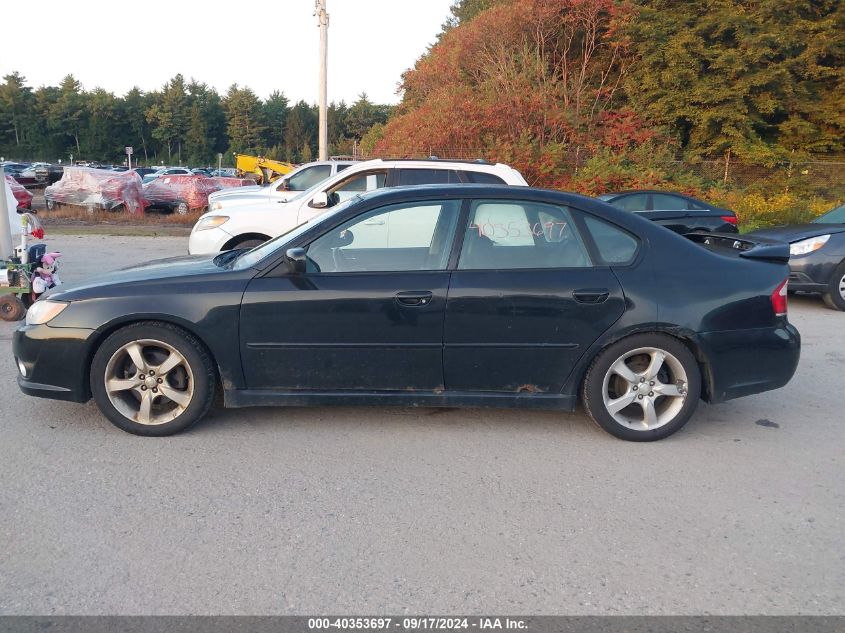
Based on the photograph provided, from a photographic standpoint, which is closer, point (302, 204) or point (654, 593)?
point (654, 593)

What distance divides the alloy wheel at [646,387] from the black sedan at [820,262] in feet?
17.6

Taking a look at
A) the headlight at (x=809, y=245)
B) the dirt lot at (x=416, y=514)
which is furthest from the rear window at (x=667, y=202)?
the dirt lot at (x=416, y=514)

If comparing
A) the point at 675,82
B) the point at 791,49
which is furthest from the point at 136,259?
the point at 791,49

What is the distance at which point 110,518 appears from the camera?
133 inches

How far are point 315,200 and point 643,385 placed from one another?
6.03m

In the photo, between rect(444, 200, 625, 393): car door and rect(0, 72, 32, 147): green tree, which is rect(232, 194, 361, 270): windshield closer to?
rect(444, 200, 625, 393): car door

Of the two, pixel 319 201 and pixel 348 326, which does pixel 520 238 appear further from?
pixel 319 201

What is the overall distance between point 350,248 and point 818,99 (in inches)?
1057

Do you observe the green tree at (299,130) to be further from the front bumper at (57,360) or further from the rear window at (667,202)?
the front bumper at (57,360)

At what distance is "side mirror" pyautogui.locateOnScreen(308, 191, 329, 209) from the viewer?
927 centimetres

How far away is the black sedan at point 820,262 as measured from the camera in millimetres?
8945

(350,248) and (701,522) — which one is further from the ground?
(350,248)

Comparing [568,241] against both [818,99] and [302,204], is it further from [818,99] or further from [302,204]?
[818,99]

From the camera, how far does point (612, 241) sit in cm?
450
